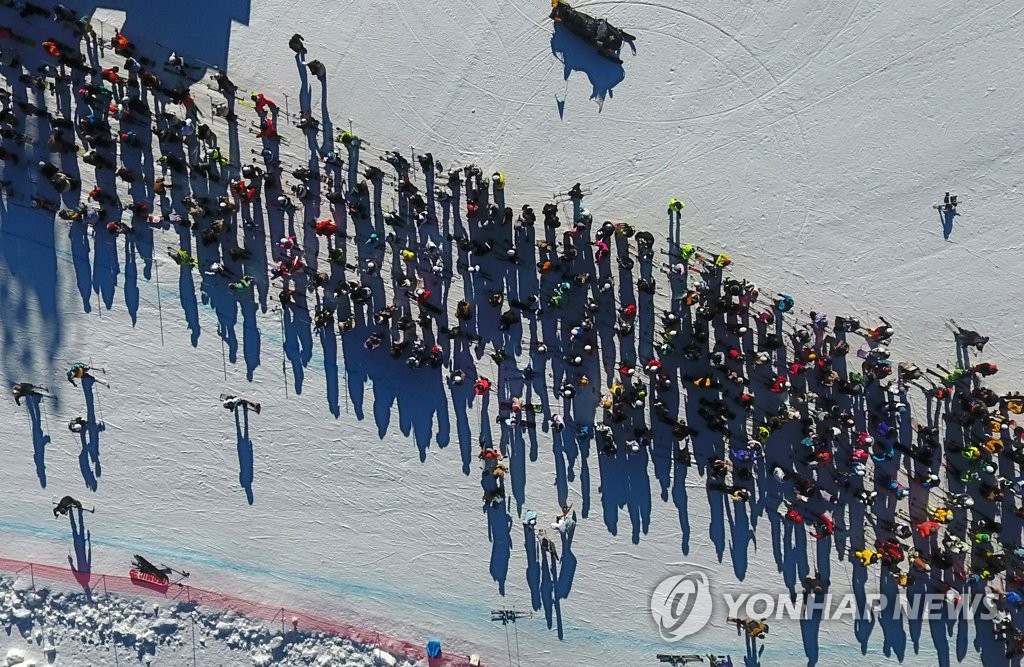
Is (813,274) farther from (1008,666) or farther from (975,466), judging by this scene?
(1008,666)

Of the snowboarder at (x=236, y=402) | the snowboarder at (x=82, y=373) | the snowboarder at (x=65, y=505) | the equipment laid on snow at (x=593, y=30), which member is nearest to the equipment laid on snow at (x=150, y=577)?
the snowboarder at (x=65, y=505)

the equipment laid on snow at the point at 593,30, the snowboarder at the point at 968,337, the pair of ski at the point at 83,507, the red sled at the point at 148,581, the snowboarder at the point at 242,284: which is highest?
the equipment laid on snow at the point at 593,30

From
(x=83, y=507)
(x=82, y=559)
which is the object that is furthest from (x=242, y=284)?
(x=82, y=559)

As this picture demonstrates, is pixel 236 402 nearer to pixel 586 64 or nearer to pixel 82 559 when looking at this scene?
pixel 82 559

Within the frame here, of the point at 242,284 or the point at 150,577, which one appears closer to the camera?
the point at 242,284

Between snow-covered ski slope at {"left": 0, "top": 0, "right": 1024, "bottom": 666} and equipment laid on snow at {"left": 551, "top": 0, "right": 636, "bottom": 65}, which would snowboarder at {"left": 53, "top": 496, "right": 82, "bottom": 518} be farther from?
equipment laid on snow at {"left": 551, "top": 0, "right": 636, "bottom": 65}
